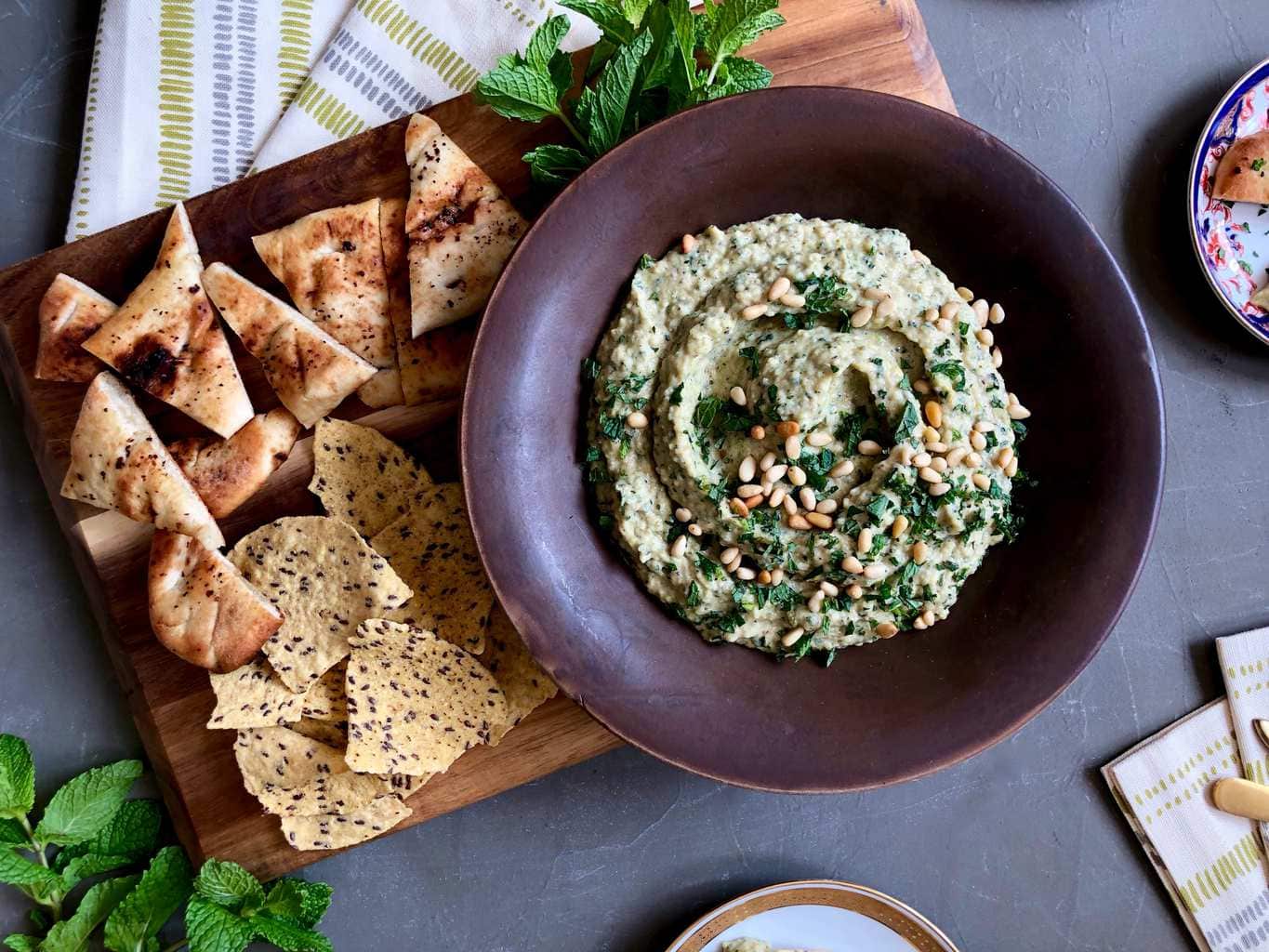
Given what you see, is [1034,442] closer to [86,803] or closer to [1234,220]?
[1234,220]

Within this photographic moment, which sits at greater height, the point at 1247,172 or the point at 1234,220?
the point at 1247,172

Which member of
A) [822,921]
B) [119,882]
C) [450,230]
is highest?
[450,230]

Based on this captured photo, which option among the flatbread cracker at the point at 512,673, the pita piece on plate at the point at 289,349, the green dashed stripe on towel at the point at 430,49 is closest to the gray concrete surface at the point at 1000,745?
the flatbread cracker at the point at 512,673

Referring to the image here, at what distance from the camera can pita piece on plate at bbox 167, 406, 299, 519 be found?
96.4 inches

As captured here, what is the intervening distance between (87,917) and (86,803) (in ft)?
0.91

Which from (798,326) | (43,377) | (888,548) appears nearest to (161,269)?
(43,377)

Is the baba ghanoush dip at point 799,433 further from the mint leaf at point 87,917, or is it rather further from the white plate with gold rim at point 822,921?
the mint leaf at point 87,917

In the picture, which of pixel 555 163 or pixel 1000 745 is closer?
pixel 555 163

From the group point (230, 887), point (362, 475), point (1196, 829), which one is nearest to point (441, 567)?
point (362, 475)

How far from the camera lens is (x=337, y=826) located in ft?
8.16

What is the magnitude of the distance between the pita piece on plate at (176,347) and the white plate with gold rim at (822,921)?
176 cm

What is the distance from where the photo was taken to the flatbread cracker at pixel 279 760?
247 cm

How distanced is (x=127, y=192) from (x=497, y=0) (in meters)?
1.08

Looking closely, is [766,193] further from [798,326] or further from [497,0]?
[497,0]
